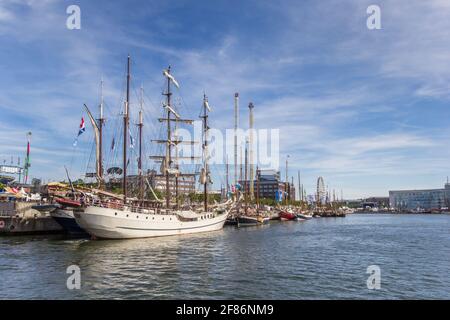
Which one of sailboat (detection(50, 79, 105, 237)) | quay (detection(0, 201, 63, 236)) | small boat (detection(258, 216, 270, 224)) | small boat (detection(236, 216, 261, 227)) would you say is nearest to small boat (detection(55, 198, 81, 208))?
sailboat (detection(50, 79, 105, 237))

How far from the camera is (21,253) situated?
38812 mm

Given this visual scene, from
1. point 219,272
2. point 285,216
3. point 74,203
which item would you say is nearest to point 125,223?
point 74,203

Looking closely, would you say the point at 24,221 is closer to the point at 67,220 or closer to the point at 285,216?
the point at 67,220

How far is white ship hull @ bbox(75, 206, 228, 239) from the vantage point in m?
51.0

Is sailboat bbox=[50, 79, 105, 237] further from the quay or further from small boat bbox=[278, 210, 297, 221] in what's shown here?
small boat bbox=[278, 210, 297, 221]

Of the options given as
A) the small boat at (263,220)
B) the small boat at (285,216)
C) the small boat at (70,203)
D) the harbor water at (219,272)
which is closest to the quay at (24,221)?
the small boat at (70,203)

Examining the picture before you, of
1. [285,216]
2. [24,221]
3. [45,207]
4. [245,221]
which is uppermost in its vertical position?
[45,207]

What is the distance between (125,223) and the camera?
53156 mm

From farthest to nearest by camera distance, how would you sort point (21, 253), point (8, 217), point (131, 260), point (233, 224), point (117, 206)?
point (233, 224), point (8, 217), point (117, 206), point (21, 253), point (131, 260)

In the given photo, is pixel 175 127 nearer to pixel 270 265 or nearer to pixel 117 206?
pixel 117 206

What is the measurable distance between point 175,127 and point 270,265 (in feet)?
178

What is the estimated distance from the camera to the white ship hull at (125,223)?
5097 centimetres

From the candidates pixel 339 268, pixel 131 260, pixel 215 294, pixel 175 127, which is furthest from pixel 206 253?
pixel 175 127
